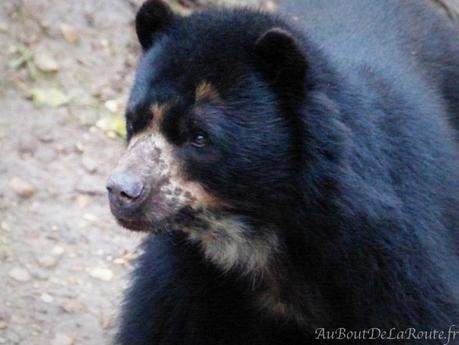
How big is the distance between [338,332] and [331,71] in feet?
3.73

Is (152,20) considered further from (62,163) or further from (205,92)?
(62,163)

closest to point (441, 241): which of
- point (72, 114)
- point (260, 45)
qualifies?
point (260, 45)

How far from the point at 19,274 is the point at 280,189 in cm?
208

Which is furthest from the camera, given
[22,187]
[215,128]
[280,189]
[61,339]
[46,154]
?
[46,154]

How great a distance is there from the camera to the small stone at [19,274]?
5875 millimetres

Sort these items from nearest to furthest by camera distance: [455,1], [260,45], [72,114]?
[260,45], [72,114], [455,1]

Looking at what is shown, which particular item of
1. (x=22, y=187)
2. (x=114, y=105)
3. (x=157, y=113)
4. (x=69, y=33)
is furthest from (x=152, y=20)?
(x=69, y=33)

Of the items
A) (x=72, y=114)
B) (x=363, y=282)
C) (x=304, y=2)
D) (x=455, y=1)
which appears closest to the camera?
(x=363, y=282)

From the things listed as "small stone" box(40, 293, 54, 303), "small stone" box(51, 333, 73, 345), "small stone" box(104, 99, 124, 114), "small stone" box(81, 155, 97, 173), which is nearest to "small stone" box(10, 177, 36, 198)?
"small stone" box(81, 155, 97, 173)

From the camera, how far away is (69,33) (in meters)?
7.23

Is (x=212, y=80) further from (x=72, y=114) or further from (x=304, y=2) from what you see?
(x=72, y=114)

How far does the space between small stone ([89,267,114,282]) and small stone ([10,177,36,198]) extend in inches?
24.6

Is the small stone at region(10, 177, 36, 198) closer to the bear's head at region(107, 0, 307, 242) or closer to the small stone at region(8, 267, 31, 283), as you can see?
the small stone at region(8, 267, 31, 283)

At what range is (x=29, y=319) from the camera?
566cm
